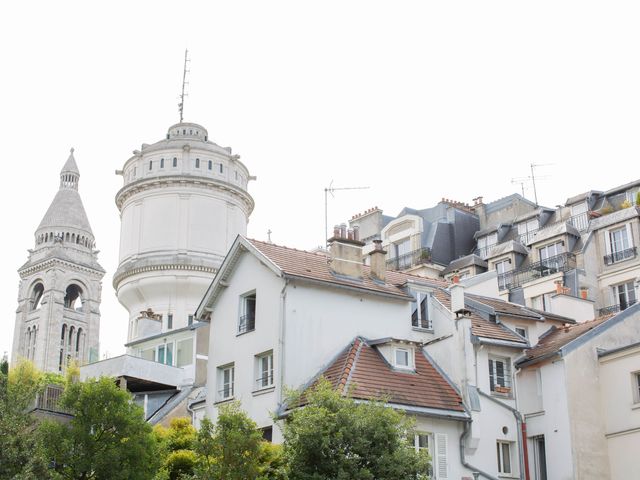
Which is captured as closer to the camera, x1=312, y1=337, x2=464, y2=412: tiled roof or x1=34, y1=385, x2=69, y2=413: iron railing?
x1=312, y1=337, x2=464, y2=412: tiled roof

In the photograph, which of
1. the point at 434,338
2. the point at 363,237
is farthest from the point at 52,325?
the point at 434,338

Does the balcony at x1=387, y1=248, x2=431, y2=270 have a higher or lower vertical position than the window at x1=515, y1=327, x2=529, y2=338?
higher

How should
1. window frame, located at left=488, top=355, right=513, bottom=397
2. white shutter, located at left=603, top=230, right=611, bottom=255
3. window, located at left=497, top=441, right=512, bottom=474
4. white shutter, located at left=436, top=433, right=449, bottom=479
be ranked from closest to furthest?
white shutter, located at left=436, top=433, right=449, bottom=479 → window, located at left=497, top=441, right=512, bottom=474 → window frame, located at left=488, top=355, right=513, bottom=397 → white shutter, located at left=603, top=230, right=611, bottom=255

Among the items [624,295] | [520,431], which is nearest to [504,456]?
[520,431]

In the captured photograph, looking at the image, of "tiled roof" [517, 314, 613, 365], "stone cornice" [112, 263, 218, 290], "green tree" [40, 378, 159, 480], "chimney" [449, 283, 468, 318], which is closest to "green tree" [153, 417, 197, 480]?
"green tree" [40, 378, 159, 480]

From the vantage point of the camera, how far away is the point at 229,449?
26953 mm

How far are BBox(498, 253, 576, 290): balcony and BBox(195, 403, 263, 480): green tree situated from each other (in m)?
36.1

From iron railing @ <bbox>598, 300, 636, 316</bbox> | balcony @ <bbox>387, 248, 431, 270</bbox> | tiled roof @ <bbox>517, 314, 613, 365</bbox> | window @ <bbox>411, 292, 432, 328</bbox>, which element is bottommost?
tiled roof @ <bbox>517, 314, 613, 365</bbox>

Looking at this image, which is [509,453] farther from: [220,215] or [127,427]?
[220,215]

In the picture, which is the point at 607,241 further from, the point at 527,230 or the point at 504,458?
the point at 504,458

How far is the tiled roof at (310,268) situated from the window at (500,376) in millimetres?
4146

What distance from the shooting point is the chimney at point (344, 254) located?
121ft

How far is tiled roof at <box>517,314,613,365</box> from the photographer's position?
35.5 meters

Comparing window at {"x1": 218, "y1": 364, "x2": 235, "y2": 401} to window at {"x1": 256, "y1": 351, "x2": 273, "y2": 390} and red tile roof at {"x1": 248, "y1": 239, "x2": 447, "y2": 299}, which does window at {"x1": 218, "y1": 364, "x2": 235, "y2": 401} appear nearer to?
window at {"x1": 256, "y1": 351, "x2": 273, "y2": 390}
